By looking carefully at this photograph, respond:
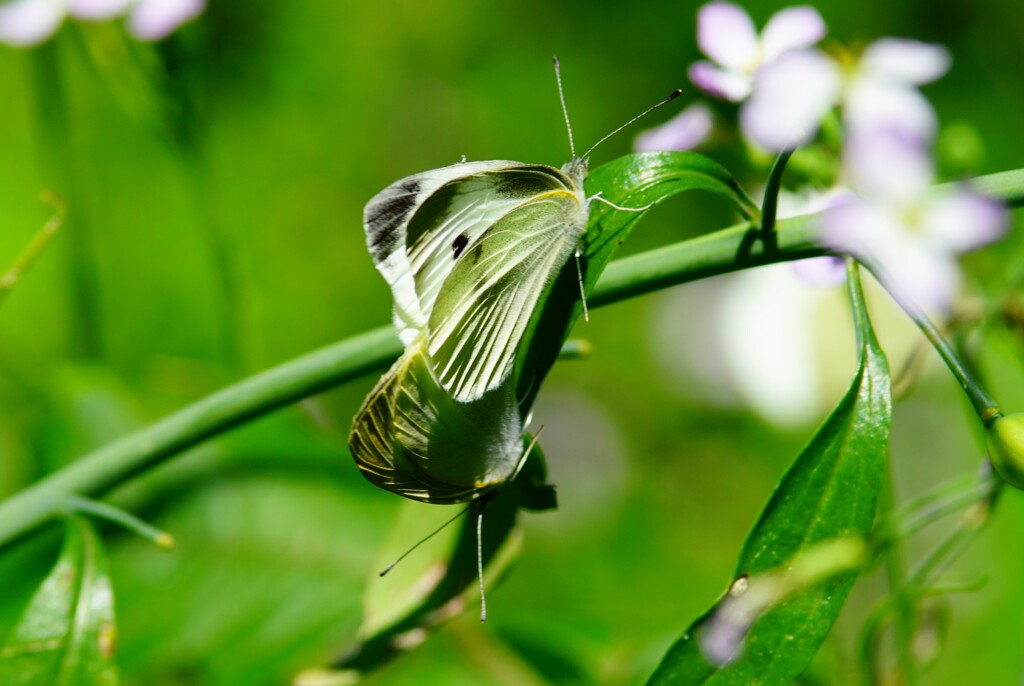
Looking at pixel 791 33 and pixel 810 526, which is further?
pixel 791 33

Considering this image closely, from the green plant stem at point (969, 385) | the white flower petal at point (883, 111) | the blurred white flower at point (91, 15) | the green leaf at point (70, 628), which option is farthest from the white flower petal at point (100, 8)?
the green plant stem at point (969, 385)

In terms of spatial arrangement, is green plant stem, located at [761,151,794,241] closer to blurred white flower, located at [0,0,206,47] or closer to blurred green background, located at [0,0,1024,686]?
blurred green background, located at [0,0,1024,686]

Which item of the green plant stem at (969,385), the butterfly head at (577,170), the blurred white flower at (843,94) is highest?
the blurred white flower at (843,94)

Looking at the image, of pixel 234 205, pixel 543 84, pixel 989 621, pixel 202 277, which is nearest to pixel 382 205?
pixel 989 621

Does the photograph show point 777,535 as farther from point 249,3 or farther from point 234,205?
point 249,3

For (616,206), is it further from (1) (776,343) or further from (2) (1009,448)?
(1) (776,343)

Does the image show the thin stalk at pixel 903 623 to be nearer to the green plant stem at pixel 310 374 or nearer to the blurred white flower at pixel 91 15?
the green plant stem at pixel 310 374

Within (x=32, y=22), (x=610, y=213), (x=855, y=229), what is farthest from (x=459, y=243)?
(x=32, y=22)

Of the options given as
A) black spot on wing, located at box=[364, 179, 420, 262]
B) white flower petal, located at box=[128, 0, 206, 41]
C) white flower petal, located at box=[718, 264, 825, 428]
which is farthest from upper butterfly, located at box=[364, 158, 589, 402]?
white flower petal, located at box=[718, 264, 825, 428]
